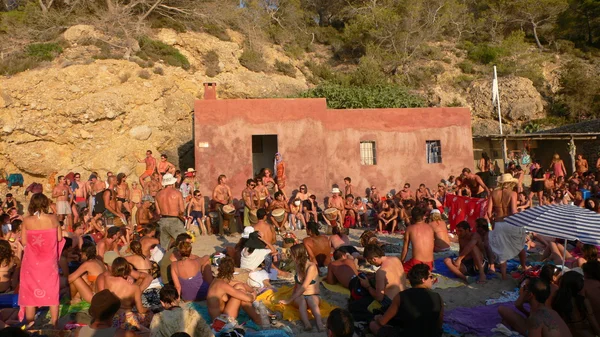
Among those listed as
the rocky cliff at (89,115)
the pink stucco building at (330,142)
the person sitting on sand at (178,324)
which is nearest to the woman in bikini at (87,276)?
the person sitting on sand at (178,324)

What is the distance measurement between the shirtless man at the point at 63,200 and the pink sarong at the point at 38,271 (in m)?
6.65

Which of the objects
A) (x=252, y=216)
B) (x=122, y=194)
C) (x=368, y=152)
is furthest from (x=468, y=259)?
(x=122, y=194)

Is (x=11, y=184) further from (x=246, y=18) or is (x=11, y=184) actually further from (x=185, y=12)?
(x=246, y=18)

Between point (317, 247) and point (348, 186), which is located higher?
point (348, 186)

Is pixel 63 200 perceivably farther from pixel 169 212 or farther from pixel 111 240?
pixel 169 212

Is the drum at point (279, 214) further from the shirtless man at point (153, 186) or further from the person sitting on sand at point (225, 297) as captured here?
the person sitting on sand at point (225, 297)

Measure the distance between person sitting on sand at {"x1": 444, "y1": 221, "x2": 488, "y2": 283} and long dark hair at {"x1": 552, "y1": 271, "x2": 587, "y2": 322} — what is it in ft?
9.48

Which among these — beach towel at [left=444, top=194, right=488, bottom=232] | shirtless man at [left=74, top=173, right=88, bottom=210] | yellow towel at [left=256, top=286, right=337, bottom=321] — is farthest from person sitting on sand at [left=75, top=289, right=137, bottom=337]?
shirtless man at [left=74, top=173, right=88, bottom=210]

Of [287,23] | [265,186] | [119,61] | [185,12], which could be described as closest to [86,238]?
[265,186]

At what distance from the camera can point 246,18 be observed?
101 ft

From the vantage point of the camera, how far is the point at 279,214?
12.2 metres

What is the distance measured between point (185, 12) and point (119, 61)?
7796 millimetres

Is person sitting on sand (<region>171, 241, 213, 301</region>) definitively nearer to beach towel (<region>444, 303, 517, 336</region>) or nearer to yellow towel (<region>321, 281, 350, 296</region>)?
yellow towel (<region>321, 281, 350, 296</region>)

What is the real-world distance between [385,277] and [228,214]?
714 cm
